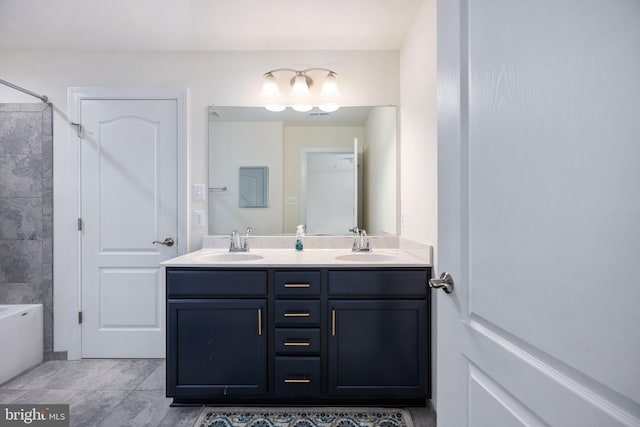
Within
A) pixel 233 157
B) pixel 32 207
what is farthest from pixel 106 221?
pixel 233 157

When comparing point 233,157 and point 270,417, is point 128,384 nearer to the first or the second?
point 270,417

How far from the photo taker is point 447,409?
35.9 inches

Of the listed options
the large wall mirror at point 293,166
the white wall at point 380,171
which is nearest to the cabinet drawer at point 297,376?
the large wall mirror at point 293,166

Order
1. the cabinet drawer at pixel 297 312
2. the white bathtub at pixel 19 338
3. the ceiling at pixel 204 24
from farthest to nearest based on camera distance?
the white bathtub at pixel 19 338 < the ceiling at pixel 204 24 < the cabinet drawer at pixel 297 312


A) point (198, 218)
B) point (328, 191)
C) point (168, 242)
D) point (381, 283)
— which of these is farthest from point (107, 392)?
point (328, 191)

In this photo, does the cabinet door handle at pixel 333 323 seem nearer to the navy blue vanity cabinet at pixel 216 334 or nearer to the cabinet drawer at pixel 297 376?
the cabinet drawer at pixel 297 376

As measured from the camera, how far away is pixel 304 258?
6.53 ft

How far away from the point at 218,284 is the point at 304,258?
1.75 ft

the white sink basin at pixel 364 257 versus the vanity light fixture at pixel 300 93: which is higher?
the vanity light fixture at pixel 300 93

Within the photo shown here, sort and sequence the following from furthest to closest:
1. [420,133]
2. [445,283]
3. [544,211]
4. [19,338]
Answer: [19,338] < [420,133] < [445,283] < [544,211]

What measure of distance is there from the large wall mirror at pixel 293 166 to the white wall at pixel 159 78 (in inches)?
6.6

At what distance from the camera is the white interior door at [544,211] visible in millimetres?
439

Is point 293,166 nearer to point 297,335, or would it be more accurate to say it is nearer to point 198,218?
point 198,218

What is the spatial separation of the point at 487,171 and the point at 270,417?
173 centimetres
